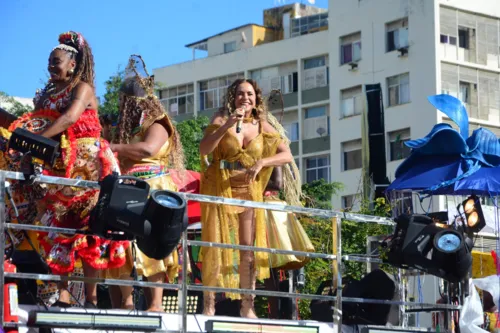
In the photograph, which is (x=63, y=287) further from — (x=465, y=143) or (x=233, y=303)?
(x=465, y=143)

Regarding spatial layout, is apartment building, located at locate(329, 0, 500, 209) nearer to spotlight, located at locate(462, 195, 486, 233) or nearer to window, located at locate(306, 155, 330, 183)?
window, located at locate(306, 155, 330, 183)

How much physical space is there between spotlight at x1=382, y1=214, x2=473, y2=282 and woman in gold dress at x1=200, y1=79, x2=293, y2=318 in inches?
38.0

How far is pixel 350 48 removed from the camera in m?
44.5

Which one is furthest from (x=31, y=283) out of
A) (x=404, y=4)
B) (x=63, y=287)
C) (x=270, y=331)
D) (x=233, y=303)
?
(x=404, y=4)

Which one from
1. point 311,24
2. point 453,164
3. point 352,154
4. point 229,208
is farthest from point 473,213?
point 311,24

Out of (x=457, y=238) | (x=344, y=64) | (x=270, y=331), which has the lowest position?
(x=270, y=331)

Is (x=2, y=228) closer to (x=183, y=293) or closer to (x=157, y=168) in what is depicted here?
(x=183, y=293)

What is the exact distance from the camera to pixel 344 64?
1751 inches

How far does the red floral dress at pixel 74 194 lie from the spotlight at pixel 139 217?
1.21ft

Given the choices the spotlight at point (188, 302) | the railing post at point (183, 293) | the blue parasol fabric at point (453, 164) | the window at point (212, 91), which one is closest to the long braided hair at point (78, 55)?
the railing post at point (183, 293)

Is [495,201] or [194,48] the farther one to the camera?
[194,48]

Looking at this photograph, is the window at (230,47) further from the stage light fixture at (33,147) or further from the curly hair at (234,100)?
the stage light fixture at (33,147)

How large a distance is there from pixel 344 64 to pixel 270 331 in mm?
37159

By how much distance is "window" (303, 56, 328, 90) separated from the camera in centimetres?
4584
